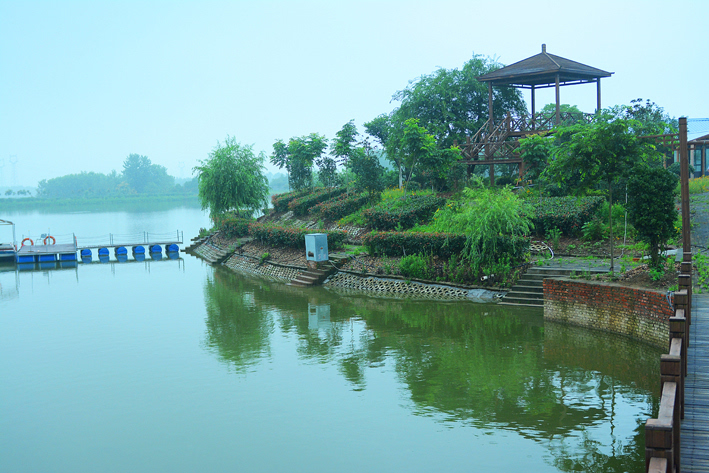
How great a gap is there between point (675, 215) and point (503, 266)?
5.89m

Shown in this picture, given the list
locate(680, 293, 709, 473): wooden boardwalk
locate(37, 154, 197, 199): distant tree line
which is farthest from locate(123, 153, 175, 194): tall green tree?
locate(680, 293, 709, 473): wooden boardwalk

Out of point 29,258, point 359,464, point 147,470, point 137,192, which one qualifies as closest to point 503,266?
point 359,464

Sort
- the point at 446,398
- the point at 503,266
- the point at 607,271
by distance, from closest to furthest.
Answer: the point at 446,398 < the point at 607,271 < the point at 503,266

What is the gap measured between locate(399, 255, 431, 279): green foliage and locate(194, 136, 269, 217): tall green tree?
64.5 ft

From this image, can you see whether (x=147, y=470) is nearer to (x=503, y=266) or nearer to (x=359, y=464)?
(x=359, y=464)

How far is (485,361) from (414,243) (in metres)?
9.48

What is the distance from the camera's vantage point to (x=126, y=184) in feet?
520

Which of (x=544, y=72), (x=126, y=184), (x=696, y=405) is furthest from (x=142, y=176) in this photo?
(x=696, y=405)

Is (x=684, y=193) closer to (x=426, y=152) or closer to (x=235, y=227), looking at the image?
(x=426, y=152)

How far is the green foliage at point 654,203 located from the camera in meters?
14.0

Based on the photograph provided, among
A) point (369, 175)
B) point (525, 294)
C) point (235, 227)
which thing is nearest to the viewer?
point (525, 294)

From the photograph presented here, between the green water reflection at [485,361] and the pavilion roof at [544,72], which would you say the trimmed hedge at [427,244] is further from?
the pavilion roof at [544,72]

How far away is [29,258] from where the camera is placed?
119ft

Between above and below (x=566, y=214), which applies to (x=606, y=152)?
above
